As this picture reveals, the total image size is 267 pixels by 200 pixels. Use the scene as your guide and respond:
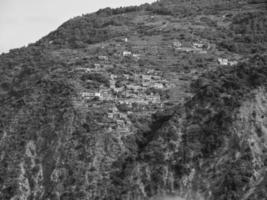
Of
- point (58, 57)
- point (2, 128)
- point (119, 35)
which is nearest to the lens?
point (2, 128)

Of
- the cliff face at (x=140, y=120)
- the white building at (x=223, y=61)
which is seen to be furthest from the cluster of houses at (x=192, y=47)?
the white building at (x=223, y=61)

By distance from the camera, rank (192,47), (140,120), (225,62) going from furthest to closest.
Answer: (192,47) → (225,62) → (140,120)

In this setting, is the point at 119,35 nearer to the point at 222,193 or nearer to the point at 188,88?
the point at 188,88

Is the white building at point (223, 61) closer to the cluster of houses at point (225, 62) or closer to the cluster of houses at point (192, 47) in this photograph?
the cluster of houses at point (225, 62)

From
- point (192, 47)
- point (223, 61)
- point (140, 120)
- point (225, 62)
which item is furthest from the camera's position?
point (192, 47)

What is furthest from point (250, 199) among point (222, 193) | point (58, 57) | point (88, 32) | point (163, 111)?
point (88, 32)

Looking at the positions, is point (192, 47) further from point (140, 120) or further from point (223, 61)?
point (140, 120)

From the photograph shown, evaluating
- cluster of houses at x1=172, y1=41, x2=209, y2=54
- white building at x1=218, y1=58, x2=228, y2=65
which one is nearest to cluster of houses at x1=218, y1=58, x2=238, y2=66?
white building at x1=218, y1=58, x2=228, y2=65

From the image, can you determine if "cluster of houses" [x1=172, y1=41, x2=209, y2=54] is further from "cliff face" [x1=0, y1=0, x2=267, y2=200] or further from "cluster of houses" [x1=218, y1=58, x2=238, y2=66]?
"cluster of houses" [x1=218, y1=58, x2=238, y2=66]

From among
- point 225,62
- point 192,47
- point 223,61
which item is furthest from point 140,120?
point 192,47
